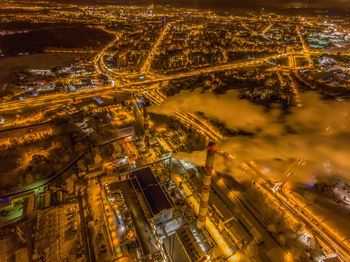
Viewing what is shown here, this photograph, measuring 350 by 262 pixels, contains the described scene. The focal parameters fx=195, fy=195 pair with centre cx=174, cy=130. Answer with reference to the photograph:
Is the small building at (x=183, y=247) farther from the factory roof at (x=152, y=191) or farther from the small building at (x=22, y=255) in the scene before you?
the small building at (x=22, y=255)

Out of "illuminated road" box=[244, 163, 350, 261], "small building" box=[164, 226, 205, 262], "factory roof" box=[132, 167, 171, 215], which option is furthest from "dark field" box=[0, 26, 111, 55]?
"small building" box=[164, 226, 205, 262]

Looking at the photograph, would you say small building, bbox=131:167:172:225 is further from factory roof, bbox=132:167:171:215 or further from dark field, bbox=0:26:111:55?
dark field, bbox=0:26:111:55

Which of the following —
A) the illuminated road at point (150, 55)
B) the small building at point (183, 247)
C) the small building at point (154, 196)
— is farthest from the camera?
the illuminated road at point (150, 55)

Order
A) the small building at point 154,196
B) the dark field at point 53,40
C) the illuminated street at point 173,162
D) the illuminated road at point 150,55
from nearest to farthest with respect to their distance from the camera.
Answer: the illuminated street at point 173,162 → the small building at point 154,196 → the illuminated road at point 150,55 → the dark field at point 53,40

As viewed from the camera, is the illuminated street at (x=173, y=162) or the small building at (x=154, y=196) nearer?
the illuminated street at (x=173, y=162)

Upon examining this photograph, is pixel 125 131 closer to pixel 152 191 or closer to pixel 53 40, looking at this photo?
pixel 152 191

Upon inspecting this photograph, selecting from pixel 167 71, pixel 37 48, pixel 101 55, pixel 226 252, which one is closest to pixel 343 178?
pixel 226 252

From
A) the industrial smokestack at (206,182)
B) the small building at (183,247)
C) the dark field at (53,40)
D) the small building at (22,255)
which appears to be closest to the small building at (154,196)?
the small building at (183,247)

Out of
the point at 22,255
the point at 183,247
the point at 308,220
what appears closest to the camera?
the point at 183,247

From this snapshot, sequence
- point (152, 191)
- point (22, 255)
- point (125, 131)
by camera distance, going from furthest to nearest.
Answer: point (125, 131) → point (152, 191) → point (22, 255)

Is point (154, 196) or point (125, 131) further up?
point (125, 131)

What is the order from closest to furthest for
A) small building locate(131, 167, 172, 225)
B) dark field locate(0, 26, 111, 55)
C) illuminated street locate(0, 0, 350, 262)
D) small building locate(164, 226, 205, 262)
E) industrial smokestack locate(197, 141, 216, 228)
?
small building locate(164, 226, 205, 262)
industrial smokestack locate(197, 141, 216, 228)
illuminated street locate(0, 0, 350, 262)
small building locate(131, 167, 172, 225)
dark field locate(0, 26, 111, 55)

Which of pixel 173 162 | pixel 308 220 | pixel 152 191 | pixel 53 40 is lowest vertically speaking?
pixel 308 220

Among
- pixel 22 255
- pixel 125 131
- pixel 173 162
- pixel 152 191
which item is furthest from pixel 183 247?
pixel 125 131
